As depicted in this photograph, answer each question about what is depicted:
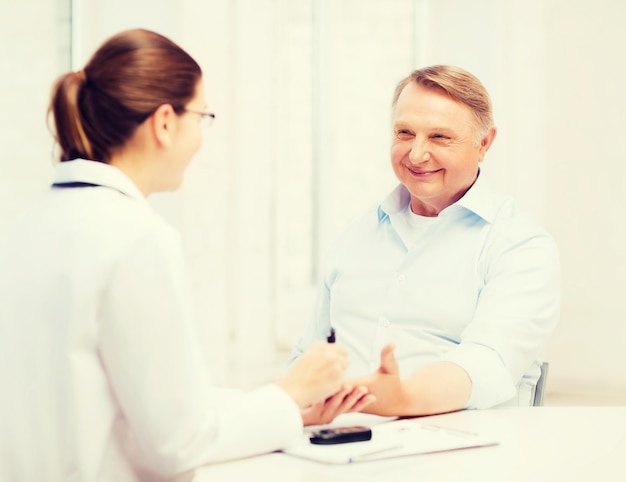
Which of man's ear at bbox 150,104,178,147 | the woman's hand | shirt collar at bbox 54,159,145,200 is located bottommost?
the woman's hand

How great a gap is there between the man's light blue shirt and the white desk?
30 cm

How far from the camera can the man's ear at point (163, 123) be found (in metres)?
1.31

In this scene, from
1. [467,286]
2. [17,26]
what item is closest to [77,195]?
[467,286]

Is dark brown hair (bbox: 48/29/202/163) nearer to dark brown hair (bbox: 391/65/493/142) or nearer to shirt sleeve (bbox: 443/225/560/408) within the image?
shirt sleeve (bbox: 443/225/560/408)

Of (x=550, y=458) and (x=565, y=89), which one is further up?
(x=565, y=89)

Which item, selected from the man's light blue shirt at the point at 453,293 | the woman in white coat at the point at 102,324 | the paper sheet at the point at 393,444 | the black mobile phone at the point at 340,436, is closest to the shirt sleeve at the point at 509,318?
the man's light blue shirt at the point at 453,293

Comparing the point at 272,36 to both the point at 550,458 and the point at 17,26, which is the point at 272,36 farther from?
the point at 550,458

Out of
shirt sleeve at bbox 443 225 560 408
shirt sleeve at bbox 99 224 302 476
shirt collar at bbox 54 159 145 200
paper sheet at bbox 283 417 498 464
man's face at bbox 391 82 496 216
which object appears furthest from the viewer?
man's face at bbox 391 82 496 216

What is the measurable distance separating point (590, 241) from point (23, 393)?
344 centimetres

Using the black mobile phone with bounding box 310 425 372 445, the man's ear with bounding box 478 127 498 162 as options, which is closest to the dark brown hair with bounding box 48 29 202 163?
the black mobile phone with bounding box 310 425 372 445

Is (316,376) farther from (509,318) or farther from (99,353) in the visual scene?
(509,318)

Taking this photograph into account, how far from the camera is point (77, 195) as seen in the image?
4.08 ft

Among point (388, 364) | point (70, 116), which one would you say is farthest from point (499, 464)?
point (70, 116)

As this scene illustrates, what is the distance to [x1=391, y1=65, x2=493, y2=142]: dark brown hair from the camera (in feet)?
7.44
